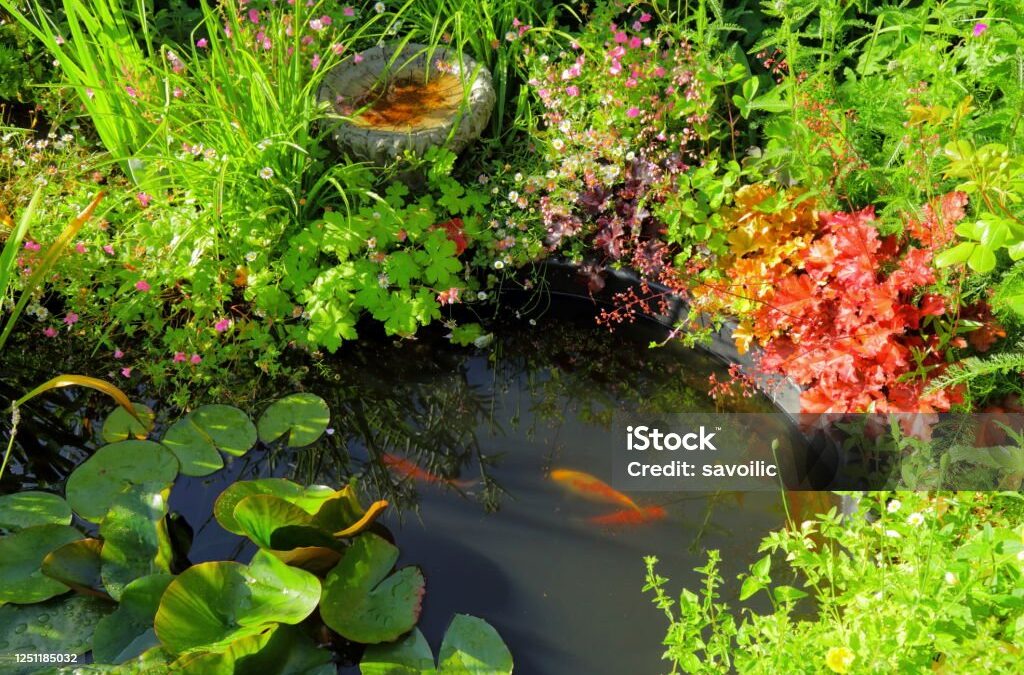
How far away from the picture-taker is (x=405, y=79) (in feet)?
11.1

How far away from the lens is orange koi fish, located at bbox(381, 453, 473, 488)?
272 centimetres

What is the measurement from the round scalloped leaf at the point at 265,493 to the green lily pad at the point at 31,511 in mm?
460

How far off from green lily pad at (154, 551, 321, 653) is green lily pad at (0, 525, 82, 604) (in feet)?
1.46

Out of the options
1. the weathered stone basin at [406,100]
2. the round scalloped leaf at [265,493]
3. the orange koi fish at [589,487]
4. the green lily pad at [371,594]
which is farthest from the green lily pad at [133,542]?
the weathered stone basin at [406,100]

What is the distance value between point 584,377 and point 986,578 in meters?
1.40

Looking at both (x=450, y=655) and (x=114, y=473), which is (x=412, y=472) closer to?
(x=450, y=655)

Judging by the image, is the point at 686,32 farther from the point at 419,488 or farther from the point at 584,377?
the point at 419,488

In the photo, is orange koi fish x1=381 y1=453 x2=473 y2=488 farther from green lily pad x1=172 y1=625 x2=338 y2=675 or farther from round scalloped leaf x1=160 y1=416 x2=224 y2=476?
green lily pad x1=172 y1=625 x2=338 y2=675

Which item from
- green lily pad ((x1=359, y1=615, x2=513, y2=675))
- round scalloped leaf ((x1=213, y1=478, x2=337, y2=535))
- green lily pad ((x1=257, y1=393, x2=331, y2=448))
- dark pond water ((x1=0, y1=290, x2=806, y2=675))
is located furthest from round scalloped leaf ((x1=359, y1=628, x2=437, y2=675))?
green lily pad ((x1=257, y1=393, x2=331, y2=448))

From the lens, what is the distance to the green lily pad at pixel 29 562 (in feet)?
7.47

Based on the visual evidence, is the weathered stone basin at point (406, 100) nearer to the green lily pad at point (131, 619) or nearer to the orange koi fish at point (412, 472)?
the orange koi fish at point (412, 472)

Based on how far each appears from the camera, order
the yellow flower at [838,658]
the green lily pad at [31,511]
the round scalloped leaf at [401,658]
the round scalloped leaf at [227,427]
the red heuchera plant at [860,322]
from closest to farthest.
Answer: the yellow flower at [838,658], the round scalloped leaf at [401,658], the red heuchera plant at [860,322], the green lily pad at [31,511], the round scalloped leaf at [227,427]

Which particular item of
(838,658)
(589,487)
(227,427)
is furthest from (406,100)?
(838,658)

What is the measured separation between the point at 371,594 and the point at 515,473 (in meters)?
0.63
